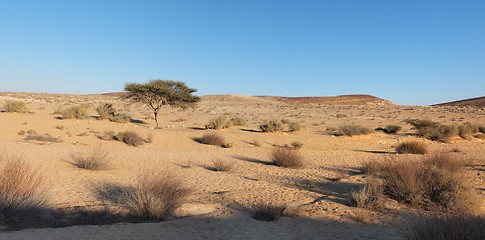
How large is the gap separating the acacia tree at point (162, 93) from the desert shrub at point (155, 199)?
2093 cm

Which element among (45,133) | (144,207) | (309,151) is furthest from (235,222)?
(45,133)

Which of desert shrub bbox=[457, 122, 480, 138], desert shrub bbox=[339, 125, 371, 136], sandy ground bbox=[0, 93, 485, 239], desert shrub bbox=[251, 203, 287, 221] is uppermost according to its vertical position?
desert shrub bbox=[457, 122, 480, 138]

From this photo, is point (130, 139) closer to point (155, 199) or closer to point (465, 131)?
point (155, 199)

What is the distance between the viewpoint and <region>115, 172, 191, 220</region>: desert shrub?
22.8 ft

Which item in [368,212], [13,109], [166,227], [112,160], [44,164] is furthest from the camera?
[13,109]

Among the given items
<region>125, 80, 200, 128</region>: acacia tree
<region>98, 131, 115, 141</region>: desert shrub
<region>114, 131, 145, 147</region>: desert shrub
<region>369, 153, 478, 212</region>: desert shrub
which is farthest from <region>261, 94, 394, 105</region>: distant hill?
<region>369, 153, 478, 212</region>: desert shrub

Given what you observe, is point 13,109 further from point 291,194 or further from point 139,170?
point 291,194

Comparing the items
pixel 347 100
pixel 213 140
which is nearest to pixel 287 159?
pixel 213 140

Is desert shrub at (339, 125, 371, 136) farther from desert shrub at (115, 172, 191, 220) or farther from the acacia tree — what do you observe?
desert shrub at (115, 172, 191, 220)

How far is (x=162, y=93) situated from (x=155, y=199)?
22.5 m

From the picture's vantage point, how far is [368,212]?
7816mm

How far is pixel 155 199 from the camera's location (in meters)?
7.03

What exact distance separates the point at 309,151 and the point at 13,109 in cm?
2381

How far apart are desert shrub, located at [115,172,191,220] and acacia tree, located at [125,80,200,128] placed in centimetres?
2093
